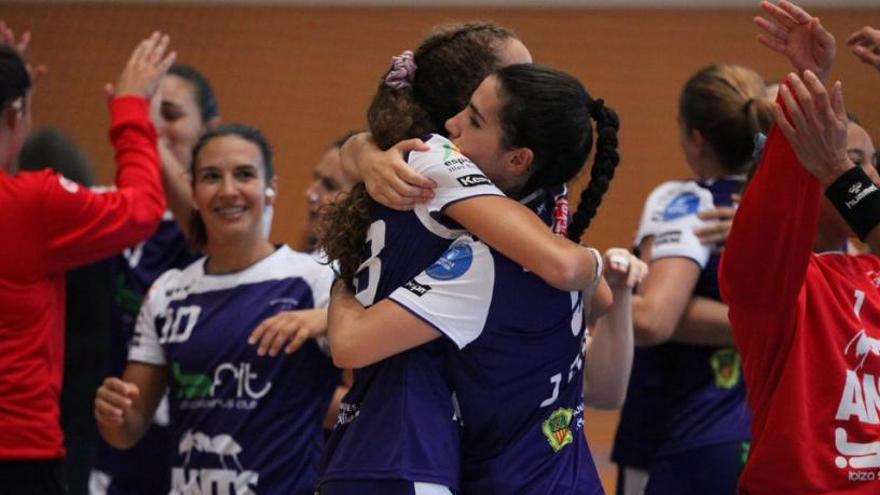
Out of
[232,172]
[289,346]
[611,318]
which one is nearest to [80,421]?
[232,172]

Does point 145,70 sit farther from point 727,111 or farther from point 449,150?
point 449,150

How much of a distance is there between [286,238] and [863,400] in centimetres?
536

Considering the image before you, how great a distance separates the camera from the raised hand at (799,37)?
7.43 feet

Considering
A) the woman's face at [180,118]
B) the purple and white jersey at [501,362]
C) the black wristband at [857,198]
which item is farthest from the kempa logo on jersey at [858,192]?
the woman's face at [180,118]

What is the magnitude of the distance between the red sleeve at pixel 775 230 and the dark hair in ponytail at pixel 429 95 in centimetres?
54

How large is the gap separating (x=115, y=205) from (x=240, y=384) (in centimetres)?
64

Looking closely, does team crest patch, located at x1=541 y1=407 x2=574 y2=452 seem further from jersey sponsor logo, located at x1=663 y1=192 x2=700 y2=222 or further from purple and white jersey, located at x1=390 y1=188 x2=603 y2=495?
jersey sponsor logo, located at x1=663 y1=192 x2=700 y2=222

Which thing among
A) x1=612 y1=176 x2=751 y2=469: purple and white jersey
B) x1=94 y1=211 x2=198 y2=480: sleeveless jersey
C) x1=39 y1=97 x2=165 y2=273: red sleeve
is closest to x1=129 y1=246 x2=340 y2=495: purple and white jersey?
x1=39 y1=97 x2=165 y2=273: red sleeve

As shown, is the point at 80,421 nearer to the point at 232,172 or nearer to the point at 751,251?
the point at 232,172

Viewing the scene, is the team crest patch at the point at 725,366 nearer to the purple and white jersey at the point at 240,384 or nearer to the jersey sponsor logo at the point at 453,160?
the purple and white jersey at the point at 240,384

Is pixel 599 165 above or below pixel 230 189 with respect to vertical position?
below

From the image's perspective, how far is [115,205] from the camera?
353cm

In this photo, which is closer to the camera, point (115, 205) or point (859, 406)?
point (859, 406)

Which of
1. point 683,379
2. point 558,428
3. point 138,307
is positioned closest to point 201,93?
point 138,307
